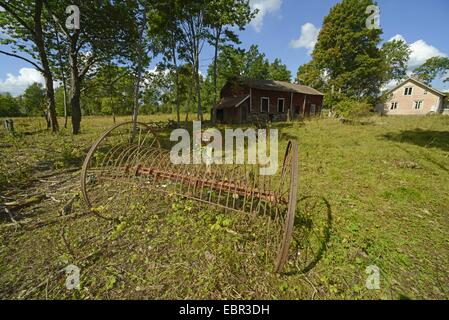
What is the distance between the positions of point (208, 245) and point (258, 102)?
1795cm

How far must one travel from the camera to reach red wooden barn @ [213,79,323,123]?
18109 millimetres

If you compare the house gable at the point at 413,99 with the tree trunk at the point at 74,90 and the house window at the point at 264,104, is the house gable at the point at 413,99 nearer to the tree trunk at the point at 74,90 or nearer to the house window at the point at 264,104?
the house window at the point at 264,104

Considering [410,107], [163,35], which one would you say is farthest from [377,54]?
[163,35]

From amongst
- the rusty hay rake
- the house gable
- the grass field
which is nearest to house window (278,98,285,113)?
the grass field

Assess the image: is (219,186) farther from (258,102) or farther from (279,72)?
(279,72)

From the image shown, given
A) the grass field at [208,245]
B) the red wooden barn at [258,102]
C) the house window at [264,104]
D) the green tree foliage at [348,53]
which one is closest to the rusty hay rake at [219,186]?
the grass field at [208,245]

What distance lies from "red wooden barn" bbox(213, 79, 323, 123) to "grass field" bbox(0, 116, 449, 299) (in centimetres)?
1435

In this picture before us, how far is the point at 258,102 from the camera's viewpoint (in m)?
18.9

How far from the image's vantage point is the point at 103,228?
3121 millimetres

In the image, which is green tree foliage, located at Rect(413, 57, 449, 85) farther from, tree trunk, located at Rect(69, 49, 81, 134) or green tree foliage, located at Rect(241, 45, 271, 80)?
A: tree trunk, located at Rect(69, 49, 81, 134)

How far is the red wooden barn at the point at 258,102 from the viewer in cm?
1811

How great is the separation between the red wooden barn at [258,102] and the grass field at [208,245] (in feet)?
47.1

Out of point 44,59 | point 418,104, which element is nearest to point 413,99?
point 418,104
